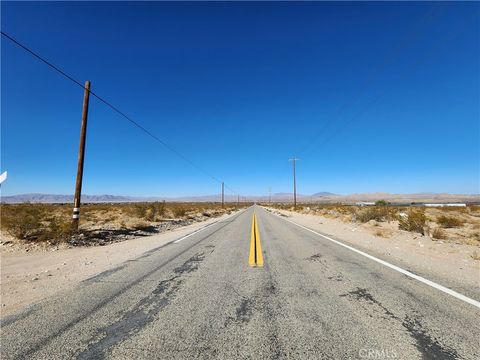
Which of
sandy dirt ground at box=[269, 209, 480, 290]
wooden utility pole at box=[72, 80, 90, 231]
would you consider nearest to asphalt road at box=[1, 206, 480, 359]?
sandy dirt ground at box=[269, 209, 480, 290]

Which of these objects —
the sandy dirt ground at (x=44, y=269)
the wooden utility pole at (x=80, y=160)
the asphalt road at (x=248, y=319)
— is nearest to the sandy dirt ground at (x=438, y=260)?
the asphalt road at (x=248, y=319)

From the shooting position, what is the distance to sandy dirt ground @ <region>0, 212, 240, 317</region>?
5.12 m

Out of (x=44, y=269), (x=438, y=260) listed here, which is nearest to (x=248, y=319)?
(x=44, y=269)

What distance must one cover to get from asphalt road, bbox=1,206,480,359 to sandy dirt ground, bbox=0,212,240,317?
0.57 meters

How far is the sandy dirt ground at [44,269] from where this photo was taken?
5.12 meters

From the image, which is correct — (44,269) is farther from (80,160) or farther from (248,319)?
(80,160)

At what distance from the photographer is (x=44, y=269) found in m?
7.41

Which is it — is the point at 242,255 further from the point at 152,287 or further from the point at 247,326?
the point at 247,326

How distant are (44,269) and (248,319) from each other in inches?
250

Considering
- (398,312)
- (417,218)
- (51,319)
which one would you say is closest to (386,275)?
(398,312)

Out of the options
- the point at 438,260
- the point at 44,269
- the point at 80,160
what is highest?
the point at 80,160

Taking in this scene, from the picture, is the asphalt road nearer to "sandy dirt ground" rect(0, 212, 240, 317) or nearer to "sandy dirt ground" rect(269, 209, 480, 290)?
"sandy dirt ground" rect(0, 212, 240, 317)

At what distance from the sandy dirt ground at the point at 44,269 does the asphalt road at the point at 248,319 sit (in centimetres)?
57

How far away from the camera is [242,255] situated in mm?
8625
